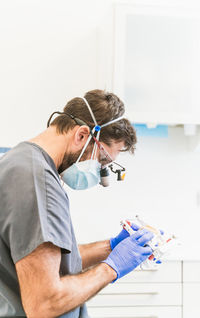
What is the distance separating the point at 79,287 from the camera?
37.7 inches

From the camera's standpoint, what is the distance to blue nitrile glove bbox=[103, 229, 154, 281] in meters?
1.09

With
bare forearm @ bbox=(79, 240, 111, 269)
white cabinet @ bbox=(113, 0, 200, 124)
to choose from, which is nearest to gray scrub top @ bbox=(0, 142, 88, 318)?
bare forearm @ bbox=(79, 240, 111, 269)

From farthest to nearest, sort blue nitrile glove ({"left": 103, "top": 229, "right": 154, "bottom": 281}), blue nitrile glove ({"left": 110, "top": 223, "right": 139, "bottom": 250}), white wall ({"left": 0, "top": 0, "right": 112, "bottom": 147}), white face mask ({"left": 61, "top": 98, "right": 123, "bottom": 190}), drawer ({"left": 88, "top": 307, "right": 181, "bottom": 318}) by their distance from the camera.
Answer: white wall ({"left": 0, "top": 0, "right": 112, "bottom": 147}), drawer ({"left": 88, "top": 307, "right": 181, "bottom": 318}), blue nitrile glove ({"left": 110, "top": 223, "right": 139, "bottom": 250}), white face mask ({"left": 61, "top": 98, "right": 123, "bottom": 190}), blue nitrile glove ({"left": 103, "top": 229, "right": 154, "bottom": 281})

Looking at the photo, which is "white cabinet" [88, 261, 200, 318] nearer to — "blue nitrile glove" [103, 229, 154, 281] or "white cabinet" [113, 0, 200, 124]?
"blue nitrile glove" [103, 229, 154, 281]

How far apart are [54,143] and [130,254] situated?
17.1 inches

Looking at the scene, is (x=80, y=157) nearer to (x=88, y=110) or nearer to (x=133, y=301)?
(x=88, y=110)

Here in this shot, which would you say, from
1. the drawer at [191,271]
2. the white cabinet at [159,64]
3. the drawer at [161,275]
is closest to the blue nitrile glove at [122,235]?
the drawer at [161,275]

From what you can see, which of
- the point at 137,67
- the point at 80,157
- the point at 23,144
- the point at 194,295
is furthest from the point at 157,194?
the point at 23,144

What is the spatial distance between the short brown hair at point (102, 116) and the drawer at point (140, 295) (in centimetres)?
92

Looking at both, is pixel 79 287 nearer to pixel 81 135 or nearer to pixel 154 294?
pixel 81 135

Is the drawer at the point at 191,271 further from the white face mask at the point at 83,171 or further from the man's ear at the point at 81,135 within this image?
the man's ear at the point at 81,135

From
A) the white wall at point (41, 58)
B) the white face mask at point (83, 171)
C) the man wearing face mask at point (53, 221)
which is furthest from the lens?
the white wall at point (41, 58)

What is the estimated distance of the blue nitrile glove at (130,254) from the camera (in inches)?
43.0

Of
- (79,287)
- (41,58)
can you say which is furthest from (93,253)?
(41,58)
